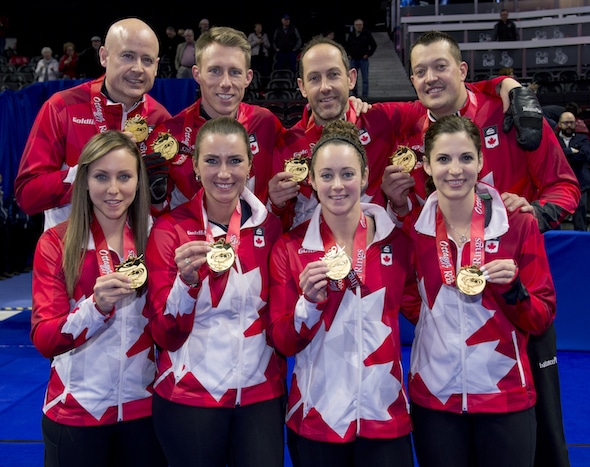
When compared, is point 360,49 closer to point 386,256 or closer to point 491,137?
point 491,137

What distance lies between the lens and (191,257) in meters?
2.48

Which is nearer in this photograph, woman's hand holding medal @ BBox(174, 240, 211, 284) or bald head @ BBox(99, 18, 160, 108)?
woman's hand holding medal @ BBox(174, 240, 211, 284)

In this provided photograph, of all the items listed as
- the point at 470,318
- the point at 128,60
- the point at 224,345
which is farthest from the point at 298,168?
the point at 128,60

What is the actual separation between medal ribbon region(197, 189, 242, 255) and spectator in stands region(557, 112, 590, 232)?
764 cm

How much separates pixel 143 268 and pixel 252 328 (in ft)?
1.70

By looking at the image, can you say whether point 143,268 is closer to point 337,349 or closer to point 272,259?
point 272,259

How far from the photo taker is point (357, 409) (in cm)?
256

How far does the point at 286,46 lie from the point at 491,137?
1296cm

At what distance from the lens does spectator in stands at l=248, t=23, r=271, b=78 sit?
15703mm

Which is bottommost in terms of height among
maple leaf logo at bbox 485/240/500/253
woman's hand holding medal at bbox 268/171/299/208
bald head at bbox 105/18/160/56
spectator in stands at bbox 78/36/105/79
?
maple leaf logo at bbox 485/240/500/253

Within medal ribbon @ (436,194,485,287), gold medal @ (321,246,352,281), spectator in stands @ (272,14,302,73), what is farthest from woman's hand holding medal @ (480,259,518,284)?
spectator in stands @ (272,14,302,73)

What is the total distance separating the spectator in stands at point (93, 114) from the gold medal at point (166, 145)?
5.1 inches

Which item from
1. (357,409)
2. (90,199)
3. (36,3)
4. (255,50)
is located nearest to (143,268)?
(90,199)

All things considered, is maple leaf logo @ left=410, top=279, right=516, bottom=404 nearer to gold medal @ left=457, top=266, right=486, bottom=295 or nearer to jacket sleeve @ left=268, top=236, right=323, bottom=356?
gold medal @ left=457, top=266, right=486, bottom=295
